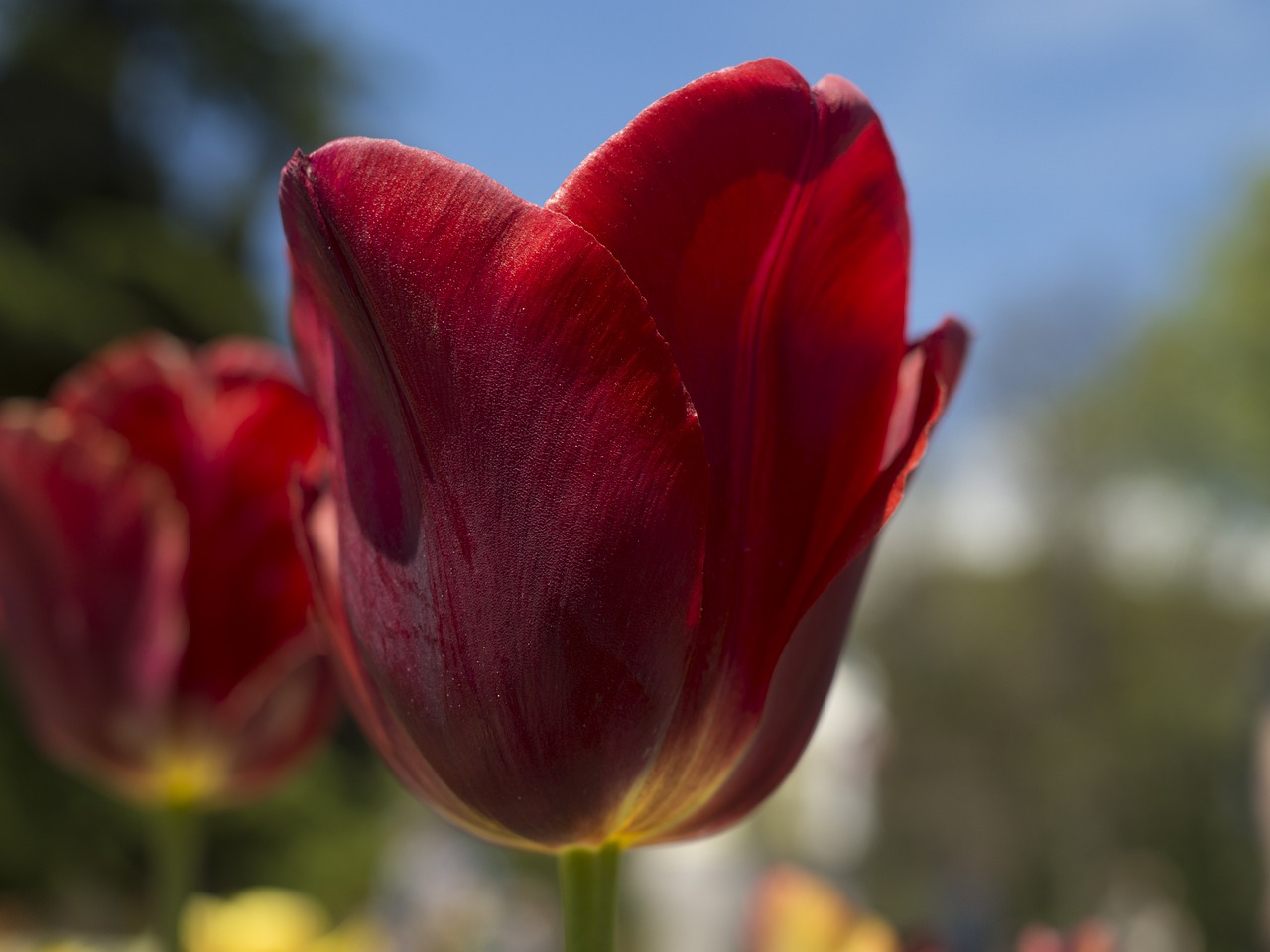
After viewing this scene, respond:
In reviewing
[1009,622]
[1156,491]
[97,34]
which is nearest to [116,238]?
[97,34]

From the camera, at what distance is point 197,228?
355 inches

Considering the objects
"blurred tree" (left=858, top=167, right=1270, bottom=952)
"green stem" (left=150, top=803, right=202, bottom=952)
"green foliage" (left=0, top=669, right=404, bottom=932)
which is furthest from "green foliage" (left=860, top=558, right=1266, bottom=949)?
"green stem" (left=150, top=803, right=202, bottom=952)

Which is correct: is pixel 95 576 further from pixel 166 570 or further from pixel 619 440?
pixel 619 440

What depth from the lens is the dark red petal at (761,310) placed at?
1.07 feet

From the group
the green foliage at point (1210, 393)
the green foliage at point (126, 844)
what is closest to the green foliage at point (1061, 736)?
the green foliage at point (1210, 393)

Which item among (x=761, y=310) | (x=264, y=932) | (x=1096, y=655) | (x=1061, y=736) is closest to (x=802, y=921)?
(x=761, y=310)

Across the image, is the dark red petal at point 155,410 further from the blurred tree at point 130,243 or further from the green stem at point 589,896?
the blurred tree at point 130,243

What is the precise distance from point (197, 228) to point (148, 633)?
29.2 ft

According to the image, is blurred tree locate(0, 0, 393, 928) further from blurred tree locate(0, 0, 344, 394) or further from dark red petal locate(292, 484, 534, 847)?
dark red petal locate(292, 484, 534, 847)

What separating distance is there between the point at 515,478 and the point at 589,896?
106 mm

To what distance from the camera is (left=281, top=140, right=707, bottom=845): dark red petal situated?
0.31m

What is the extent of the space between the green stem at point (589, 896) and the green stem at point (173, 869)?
332mm

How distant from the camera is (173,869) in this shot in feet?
2.11

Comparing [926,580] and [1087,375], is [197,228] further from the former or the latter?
[1087,375]
